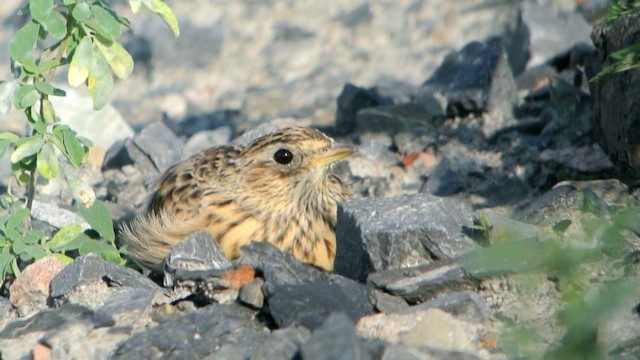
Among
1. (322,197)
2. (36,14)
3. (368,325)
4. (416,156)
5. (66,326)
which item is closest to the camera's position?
(368,325)

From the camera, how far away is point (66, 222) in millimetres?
7887

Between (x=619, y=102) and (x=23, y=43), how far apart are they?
3.40m

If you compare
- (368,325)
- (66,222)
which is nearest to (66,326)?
(368,325)

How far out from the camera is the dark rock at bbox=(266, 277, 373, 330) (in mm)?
5469

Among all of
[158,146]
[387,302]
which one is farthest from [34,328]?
[158,146]

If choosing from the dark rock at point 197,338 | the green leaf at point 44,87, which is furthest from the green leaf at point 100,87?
the dark rock at point 197,338

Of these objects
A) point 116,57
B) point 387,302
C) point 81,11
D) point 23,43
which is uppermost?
point 81,11

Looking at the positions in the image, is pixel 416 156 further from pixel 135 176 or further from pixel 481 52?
pixel 135 176

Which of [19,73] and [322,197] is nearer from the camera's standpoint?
[19,73]

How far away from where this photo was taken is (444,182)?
830cm

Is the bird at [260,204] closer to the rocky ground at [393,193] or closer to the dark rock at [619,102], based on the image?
the rocky ground at [393,193]

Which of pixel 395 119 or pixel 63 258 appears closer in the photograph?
pixel 63 258

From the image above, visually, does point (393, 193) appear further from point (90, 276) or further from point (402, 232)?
point (90, 276)

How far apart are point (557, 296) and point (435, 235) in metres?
0.79
